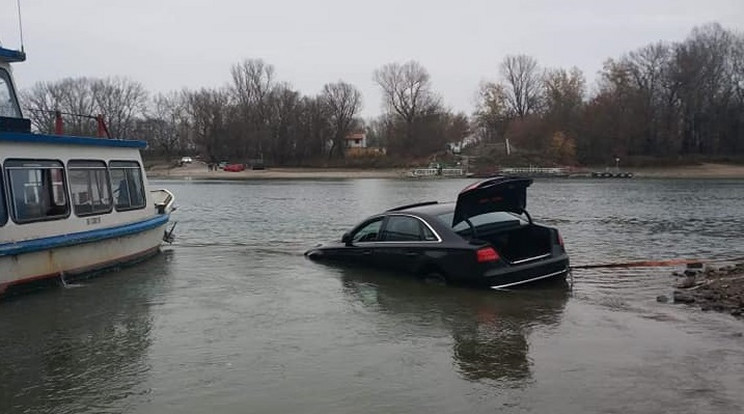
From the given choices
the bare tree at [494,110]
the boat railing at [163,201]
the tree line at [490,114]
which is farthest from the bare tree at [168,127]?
the boat railing at [163,201]

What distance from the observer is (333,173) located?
106688 mm

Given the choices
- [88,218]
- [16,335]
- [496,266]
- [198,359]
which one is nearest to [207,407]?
[198,359]

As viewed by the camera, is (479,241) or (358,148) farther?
(358,148)

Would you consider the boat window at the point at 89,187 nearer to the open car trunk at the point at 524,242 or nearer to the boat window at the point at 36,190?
the boat window at the point at 36,190

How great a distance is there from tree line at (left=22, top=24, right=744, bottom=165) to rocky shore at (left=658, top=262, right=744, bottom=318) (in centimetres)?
9115

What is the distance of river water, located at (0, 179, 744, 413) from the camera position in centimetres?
629

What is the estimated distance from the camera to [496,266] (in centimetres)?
1040

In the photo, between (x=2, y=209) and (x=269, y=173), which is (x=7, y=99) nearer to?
(x=2, y=209)

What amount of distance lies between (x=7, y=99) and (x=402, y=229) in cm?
751

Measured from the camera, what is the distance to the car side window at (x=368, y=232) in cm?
1244

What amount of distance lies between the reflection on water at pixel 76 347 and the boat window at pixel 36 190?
134cm

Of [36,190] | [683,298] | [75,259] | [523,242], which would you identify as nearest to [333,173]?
[75,259]

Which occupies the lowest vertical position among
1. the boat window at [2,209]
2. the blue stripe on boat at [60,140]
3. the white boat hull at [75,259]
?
the white boat hull at [75,259]

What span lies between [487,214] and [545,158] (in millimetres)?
95540
